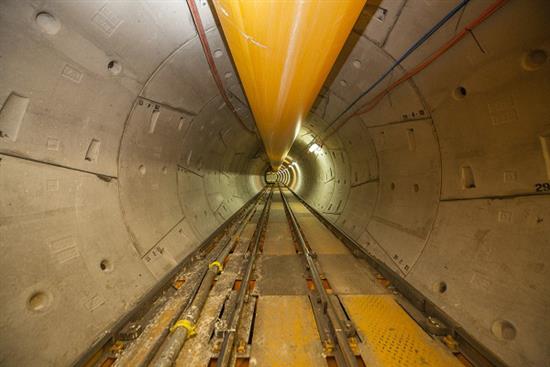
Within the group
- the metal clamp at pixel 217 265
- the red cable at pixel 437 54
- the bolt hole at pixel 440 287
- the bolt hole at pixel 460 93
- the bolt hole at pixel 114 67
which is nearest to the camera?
the red cable at pixel 437 54

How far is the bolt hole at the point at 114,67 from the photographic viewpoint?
2.55 m

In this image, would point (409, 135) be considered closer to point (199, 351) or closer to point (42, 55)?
point (199, 351)

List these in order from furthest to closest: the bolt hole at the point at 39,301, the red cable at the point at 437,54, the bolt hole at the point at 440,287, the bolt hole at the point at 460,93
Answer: the bolt hole at the point at 440,287 → the bolt hole at the point at 460,93 → the red cable at the point at 437,54 → the bolt hole at the point at 39,301

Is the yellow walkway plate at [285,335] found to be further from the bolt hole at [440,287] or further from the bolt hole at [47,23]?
the bolt hole at [47,23]

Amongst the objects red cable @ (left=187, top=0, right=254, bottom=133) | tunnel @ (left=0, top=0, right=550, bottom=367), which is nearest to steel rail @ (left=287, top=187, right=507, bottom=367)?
tunnel @ (left=0, top=0, right=550, bottom=367)

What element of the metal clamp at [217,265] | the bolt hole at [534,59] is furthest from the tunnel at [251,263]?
the metal clamp at [217,265]

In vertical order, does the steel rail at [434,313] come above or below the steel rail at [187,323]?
above

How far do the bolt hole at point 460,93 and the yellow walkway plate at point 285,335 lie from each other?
346 cm

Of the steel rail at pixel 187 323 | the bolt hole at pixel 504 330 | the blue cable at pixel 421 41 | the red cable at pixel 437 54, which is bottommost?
the steel rail at pixel 187 323

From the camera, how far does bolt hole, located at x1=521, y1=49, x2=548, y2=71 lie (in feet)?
6.81

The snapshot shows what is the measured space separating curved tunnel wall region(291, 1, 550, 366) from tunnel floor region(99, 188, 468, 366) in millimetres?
667

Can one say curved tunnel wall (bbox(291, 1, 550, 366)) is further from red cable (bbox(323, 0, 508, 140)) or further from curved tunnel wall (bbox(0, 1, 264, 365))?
curved tunnel wall (bbox(0, 1, 264, 365))

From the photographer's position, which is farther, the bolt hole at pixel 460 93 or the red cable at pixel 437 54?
the bolt hole at pixel 460 93

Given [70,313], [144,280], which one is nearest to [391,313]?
[144,280]
